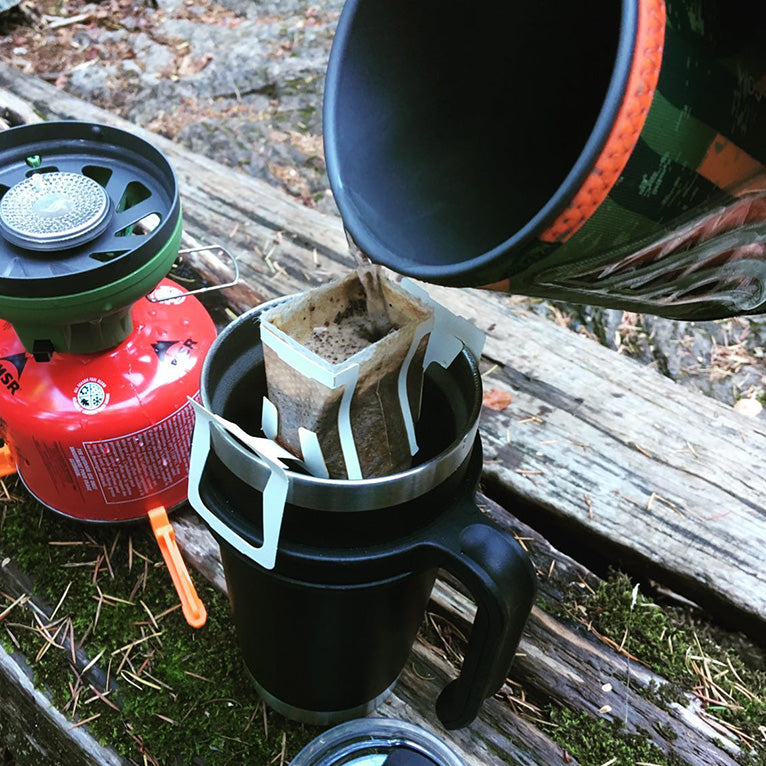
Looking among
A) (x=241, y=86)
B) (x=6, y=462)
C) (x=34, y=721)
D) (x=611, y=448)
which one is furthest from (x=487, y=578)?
(x=241, y=86)

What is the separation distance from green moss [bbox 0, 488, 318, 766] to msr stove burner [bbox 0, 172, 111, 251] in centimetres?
53

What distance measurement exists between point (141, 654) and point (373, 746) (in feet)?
1.35

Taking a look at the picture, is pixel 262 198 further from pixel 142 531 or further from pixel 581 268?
pixel 581 268

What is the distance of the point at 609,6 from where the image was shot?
765 mm

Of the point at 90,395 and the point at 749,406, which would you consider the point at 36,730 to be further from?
the point at 749,406

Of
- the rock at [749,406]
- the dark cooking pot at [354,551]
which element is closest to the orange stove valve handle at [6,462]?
the dark cooking pot at [354,551]

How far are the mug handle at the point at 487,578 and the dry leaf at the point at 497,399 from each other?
595mm

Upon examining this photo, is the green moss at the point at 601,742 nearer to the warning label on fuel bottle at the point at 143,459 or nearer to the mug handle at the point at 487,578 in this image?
the mug handle at the point at 487,578

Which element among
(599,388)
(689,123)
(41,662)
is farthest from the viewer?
(599,388)

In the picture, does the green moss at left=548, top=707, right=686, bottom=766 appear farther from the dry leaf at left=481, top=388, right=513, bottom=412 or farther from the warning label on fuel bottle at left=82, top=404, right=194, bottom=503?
the warning label on fuel bottle at left=82, top=404, right=194, bottom=503

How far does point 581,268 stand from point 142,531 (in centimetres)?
100

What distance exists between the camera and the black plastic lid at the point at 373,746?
3.24 feet

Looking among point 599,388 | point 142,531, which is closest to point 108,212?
point 142,531

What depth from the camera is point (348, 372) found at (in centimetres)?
81
